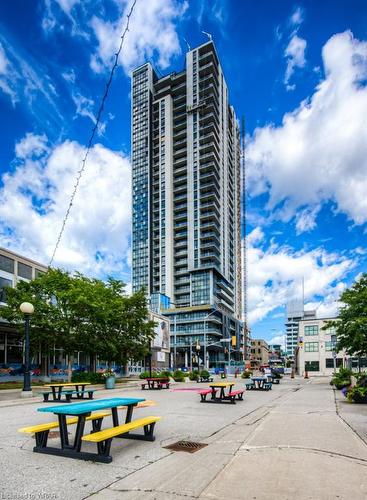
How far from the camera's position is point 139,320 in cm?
3428

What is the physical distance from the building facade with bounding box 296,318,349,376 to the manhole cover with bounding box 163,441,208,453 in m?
68.7

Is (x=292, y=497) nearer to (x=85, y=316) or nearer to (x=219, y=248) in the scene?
(x=85, y=316)

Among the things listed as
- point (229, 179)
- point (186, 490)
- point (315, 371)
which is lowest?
point (315, 371)

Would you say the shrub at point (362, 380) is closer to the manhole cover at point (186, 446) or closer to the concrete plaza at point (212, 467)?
the concrete plaza at point (212, 467)

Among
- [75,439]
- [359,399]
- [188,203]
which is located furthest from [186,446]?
[188,203]

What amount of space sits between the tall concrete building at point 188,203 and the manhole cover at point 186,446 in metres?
98.6

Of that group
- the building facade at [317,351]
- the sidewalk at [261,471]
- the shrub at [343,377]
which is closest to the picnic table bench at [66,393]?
the sidewalk at [261,471]

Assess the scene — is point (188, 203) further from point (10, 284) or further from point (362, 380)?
point (362, 380)

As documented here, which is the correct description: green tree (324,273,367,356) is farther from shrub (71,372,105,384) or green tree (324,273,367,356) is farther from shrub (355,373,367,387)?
shrub (71,372,105,384)

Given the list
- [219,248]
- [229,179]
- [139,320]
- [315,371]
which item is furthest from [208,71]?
[139,320]

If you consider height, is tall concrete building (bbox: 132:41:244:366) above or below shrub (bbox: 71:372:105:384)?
above

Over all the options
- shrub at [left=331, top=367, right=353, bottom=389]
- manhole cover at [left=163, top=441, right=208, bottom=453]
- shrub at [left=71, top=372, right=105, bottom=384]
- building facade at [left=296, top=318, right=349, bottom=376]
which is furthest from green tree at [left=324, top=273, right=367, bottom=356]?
building facade at [left=296, top=318, right=349, bottom=376]

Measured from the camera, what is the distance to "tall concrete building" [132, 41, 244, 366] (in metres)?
113

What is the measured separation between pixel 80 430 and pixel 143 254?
4822 inches
